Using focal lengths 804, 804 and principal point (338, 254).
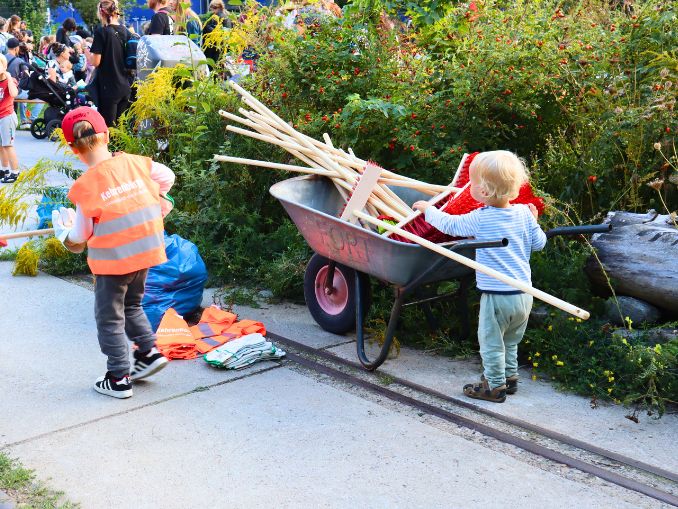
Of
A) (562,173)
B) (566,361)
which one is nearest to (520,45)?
(562,173)

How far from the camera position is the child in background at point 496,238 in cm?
376

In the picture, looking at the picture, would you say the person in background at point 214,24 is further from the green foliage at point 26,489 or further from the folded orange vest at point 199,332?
the green foliage at point 26,489

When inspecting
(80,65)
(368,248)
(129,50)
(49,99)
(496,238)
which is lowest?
(368,248)

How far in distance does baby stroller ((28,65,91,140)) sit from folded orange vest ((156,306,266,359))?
8.76 metres

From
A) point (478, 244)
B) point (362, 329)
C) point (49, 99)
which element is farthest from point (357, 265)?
point (49, 99)

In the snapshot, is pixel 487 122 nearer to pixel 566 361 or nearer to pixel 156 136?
pixel 566 361

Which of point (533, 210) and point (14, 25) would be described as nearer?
point (533, 210)

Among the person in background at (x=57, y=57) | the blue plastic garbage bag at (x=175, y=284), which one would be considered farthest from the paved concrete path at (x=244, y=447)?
the person in background at (x=57, y=57)

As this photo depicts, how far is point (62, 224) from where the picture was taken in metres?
3.99

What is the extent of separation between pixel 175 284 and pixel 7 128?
590cm

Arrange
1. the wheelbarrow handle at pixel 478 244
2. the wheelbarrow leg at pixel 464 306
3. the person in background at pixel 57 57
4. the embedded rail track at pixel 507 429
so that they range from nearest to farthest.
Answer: the embedded rail track at pixel 507 429
the wheelbarrow handle at pixel 478 244
the wheelbarrow leg at pixel 464 306
the person in background at pixel 57 57

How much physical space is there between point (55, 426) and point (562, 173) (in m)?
3.44

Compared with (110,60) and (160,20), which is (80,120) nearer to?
(110,60)

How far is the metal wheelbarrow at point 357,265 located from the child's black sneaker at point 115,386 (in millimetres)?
1227
